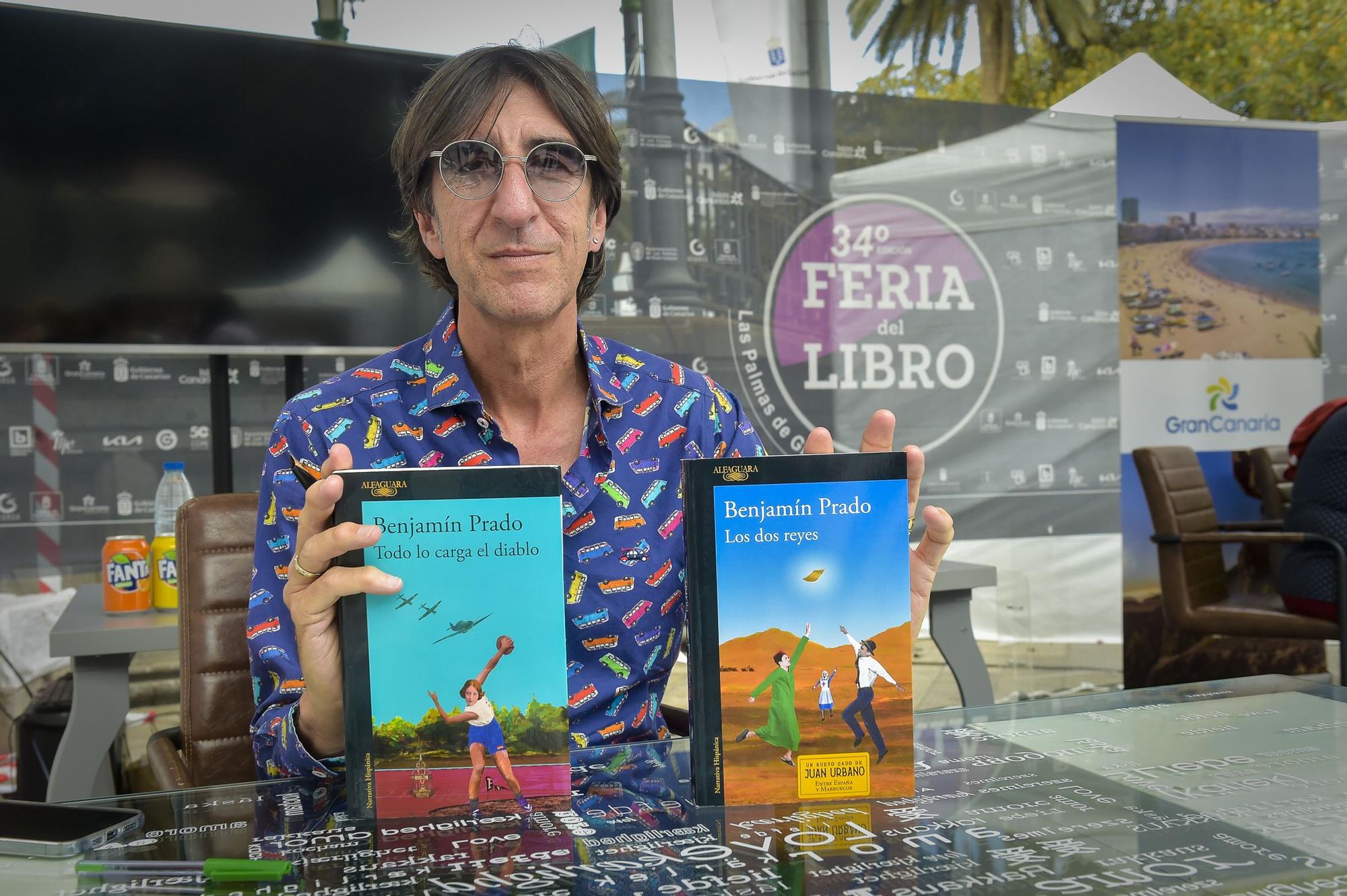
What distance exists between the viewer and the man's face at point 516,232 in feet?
3.80

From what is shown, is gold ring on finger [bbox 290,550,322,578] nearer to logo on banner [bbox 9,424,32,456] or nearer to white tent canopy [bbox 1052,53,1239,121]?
logo on banner [bbox 9,424,32,456]

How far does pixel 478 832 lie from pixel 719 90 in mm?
3465

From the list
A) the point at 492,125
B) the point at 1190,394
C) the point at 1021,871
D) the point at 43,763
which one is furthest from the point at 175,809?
the point at 1190,394

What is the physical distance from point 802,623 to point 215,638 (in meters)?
1.10

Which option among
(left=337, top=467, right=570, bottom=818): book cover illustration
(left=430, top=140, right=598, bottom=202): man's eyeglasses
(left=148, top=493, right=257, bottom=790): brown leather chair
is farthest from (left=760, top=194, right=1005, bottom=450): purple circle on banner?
(left=337, top=467, right=570, bottom=818): book cover illustration

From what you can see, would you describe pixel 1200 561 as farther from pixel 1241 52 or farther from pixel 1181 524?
pixel 1241 52

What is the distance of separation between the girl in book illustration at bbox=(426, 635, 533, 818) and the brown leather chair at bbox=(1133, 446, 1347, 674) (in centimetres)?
281

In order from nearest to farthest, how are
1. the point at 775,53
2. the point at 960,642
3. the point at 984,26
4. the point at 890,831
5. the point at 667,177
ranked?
the point at 890,831 < the point at 960,642 < the point at 667,177 < the point at 775,53 < the point at 984,26

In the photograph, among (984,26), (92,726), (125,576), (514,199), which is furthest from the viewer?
(984,26)

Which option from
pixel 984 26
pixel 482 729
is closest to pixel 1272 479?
pixel 984 26

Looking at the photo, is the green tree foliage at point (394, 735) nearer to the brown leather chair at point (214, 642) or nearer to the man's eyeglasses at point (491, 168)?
the man's eyeglasses at point (491, 168)

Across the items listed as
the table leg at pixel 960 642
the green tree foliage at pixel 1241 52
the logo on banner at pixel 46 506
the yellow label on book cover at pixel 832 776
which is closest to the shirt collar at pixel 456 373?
the yellow label on book cover at pixel 832 776

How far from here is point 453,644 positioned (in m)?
0.77

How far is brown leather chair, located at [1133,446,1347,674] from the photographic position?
118 inches
